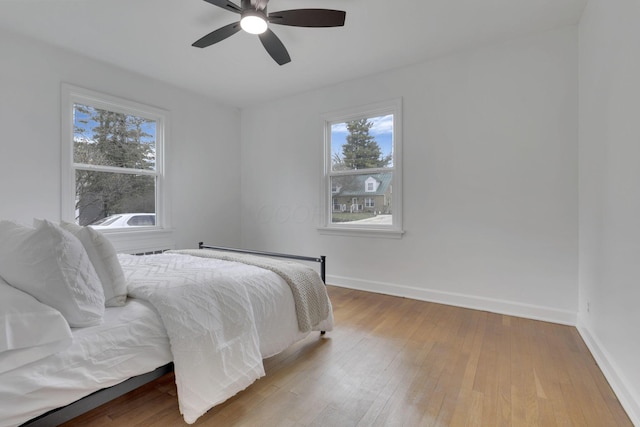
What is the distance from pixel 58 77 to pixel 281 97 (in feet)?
8.36

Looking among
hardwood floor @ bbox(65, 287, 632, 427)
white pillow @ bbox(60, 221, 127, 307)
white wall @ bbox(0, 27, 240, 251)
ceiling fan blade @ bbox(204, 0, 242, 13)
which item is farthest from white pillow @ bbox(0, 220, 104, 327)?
white wall @ bbox(0, 27, 240, 251)

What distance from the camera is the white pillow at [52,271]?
45.9 inches

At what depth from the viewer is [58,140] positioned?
118 inches

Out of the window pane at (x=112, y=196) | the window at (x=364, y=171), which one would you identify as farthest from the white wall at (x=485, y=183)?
the window pane at (x=112, y=196)

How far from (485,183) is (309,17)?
2271 mm

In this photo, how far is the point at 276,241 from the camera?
177 inches

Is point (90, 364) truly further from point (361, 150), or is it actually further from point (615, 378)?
point (361, 150)

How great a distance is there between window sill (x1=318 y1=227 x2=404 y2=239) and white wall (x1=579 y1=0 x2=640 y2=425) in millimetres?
1692

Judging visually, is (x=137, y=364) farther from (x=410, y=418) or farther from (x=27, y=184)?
(x=27, y=184)

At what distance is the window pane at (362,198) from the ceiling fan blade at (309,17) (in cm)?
193

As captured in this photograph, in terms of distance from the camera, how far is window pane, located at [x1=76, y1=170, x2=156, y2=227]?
3.22 meters

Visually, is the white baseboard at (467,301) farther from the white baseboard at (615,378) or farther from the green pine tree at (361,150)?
the green pine tree at (361,150)

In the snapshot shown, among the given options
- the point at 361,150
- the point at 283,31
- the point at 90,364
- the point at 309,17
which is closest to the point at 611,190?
the point at 309,17

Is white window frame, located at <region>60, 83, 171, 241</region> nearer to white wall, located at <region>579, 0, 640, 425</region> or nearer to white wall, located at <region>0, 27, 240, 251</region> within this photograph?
white wall, located at <region>0, 27, 240, 251</region>
